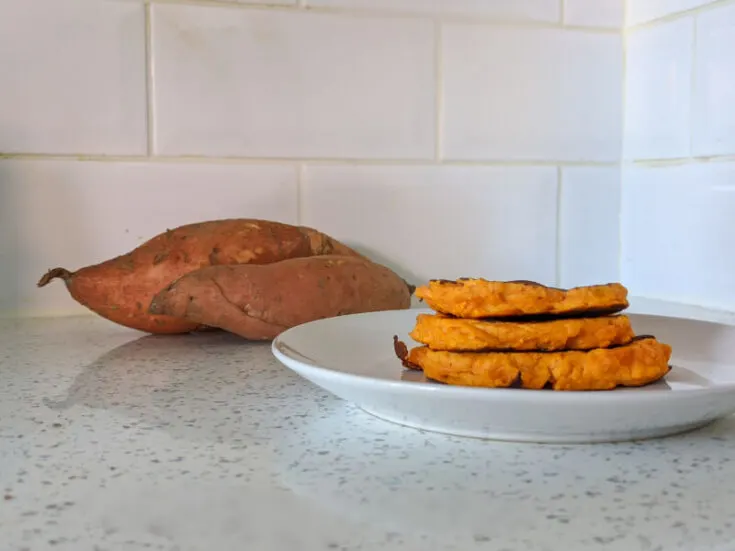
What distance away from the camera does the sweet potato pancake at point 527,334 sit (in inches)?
16.2

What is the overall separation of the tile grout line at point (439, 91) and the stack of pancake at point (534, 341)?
2.01 feet

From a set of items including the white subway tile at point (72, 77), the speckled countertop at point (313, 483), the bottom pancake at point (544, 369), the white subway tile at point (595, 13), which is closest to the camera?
the speckled countertop at point (313, 483)

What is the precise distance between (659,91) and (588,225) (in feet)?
0.66

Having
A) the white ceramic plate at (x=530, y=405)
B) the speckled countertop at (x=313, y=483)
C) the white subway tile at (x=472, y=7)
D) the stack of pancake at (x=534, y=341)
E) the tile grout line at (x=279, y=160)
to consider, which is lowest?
the speckled countertop at (x=313, y=483)

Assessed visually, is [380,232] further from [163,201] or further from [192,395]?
[192,395]

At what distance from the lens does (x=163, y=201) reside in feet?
3.06

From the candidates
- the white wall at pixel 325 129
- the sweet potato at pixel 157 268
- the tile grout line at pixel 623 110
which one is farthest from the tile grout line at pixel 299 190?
the tile grout line at pixel 623 110

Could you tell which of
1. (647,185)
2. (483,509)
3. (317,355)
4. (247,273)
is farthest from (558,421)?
(647,185)

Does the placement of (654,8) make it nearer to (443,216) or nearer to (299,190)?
(443,216)

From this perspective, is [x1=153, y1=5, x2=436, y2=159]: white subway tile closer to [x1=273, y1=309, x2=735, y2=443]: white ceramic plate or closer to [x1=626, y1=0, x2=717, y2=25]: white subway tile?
[x1=626, y1=0, x2=717, y2=25]: white subway tile

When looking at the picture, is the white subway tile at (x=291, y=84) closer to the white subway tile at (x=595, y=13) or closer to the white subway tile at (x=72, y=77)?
the white subway tile at (x=72, y=77)

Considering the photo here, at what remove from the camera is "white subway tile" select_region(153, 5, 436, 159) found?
3.04 feet

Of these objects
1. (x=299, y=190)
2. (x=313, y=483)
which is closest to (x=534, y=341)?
(x=313, y=483)

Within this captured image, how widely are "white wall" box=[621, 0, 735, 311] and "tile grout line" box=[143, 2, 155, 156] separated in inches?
25.4
